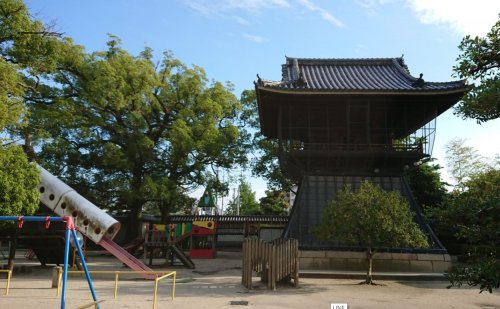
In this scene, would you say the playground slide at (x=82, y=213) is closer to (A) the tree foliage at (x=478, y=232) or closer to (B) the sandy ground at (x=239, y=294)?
(B) the sandy ground at (x=239, y=294)

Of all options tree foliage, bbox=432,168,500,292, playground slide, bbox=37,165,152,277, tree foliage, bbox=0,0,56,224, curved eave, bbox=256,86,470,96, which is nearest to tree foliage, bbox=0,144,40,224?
tree foliage, bbox=0,0,56,224

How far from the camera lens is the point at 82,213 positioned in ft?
52.6

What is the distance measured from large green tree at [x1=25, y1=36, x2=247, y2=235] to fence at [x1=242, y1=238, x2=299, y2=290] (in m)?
13.1

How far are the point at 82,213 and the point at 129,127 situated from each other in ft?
39.2

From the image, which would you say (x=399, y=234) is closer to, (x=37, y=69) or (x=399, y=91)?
(x=399, y=91)

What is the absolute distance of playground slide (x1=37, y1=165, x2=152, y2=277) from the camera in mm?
15539

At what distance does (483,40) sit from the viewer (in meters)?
6.55

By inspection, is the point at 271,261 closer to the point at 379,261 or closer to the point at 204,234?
the point at 379,261

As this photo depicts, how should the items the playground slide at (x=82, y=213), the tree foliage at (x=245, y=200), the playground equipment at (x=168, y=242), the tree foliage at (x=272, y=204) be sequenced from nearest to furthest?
the playground slide at (x=82, y=213)
the playground equipment at (x=168, y=242)
the tree foliage at (x=272, y=204)
the tree foliage at (x=245, y=200)

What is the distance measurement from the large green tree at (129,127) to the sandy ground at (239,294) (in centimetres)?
1158

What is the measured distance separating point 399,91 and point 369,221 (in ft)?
24.6

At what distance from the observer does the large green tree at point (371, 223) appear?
13807 millimetres

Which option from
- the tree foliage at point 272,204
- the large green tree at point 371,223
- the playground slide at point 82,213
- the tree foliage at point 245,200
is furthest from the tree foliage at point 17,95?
the tree foliage at point 245,200

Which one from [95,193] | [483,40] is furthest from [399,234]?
[95,193]
